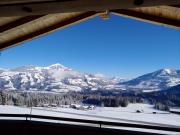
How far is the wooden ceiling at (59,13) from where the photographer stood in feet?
8.43

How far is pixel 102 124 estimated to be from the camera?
5.35m

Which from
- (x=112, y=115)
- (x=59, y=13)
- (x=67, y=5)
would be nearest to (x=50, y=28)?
(x=59, y=13)

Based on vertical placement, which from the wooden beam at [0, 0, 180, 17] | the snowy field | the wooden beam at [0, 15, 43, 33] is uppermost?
the wooden beam at [0, 15, 43, 33]

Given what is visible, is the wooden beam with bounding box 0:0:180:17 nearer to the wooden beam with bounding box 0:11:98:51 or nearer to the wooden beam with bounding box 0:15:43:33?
the wooden beam with bounding box 0:15:43:33

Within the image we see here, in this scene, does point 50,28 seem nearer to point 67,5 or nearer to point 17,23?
point 17,23

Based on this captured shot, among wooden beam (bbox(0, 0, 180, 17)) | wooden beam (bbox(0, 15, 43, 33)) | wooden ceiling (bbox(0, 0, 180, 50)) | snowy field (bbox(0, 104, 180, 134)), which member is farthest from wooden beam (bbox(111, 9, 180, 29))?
snowy field (bbox(0, 104, 180, 134))

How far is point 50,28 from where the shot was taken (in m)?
6.09

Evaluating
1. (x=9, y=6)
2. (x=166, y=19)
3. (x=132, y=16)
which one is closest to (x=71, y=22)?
(x=132, y=16)

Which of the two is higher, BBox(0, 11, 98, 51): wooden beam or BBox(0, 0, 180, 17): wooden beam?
BBox(0, 11, 98, 51): wooden beam

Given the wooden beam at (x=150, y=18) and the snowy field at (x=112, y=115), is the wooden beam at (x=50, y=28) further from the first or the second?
the snowy field at (x=112, y=115)

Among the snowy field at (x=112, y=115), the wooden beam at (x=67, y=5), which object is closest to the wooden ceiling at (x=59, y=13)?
the wooden beam at (x=67, y=5)

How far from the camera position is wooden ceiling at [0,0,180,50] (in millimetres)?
2568

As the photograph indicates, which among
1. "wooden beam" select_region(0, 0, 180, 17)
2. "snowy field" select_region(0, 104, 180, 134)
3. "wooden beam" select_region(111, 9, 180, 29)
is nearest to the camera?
"wooden beam" select_region(0, 0, 180, 17)

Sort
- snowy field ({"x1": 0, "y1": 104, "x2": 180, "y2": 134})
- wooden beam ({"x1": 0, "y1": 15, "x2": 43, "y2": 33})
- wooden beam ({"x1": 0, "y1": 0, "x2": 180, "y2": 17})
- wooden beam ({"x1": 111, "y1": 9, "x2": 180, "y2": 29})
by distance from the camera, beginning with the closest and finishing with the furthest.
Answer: wooden beam ({"x1": 0, "y1": 0, "x2": 180, "y2": 17}) < wooden beam ({"x1": 111, "y1": 9, "x2": 180, "y2": 29}) < wooden beam ({"x1": 0, "y1": 15, "x2": 43, "y2": 33}) < snowy field ({"x1": 0, "y1": 104, "x2": 180, "y2": 134})
